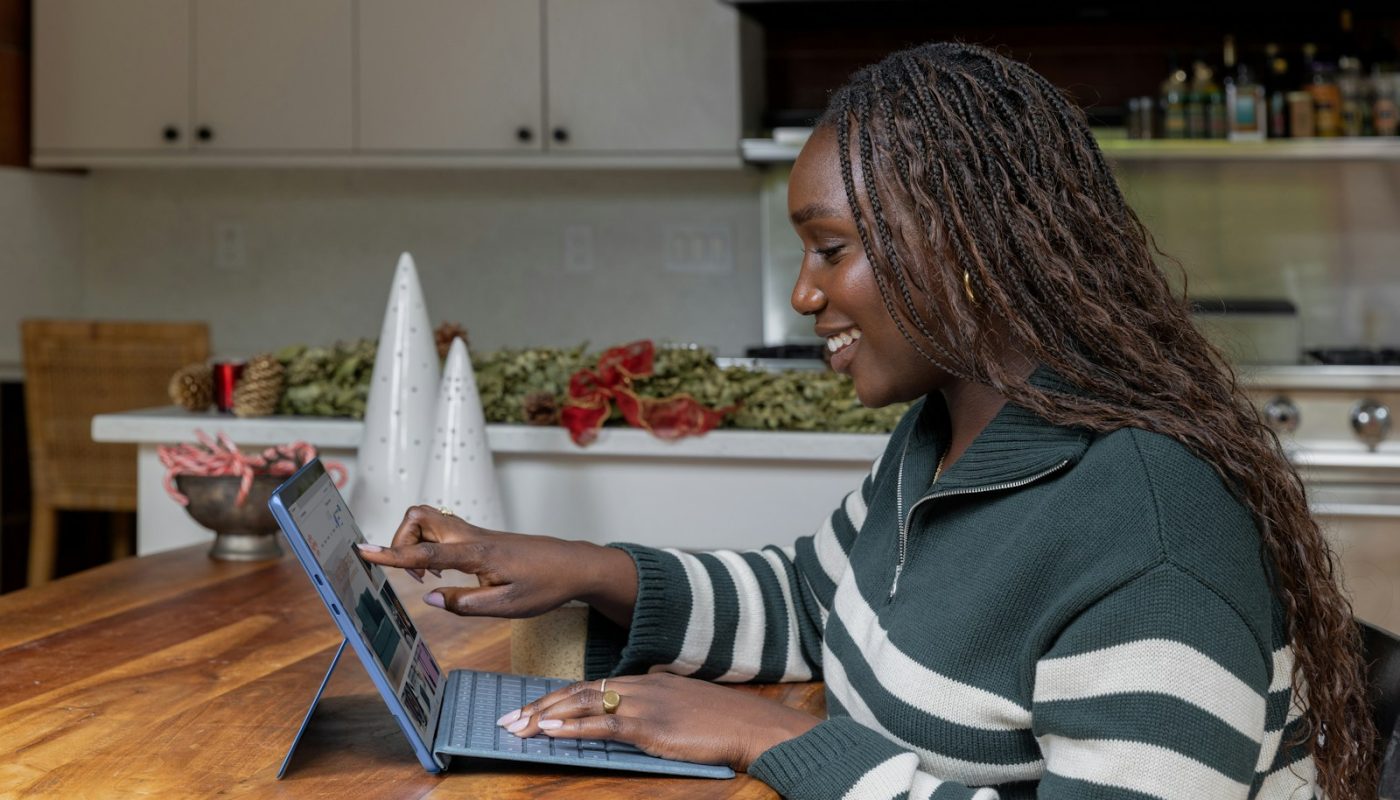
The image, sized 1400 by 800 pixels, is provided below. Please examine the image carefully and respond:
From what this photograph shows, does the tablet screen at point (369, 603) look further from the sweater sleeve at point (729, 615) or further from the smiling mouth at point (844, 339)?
the smiling mouth at point (844, 339)

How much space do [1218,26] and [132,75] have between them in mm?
2848

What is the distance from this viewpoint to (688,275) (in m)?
4.02

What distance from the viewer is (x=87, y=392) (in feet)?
11.4

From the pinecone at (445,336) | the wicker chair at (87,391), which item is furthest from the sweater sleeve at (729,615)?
the wicker chair at (87,391)

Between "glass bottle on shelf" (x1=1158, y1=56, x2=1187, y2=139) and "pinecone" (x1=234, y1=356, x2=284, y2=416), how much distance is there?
2.24m

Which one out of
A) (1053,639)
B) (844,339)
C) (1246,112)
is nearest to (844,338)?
(844,339)

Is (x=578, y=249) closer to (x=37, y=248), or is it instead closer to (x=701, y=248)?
(x=701, y=248)

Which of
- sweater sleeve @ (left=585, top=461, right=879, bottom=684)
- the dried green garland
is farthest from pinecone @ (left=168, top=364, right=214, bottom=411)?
sweater sleeve @ (left=585, top=461, right=879, bottom=684)

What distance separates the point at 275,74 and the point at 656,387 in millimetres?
2107

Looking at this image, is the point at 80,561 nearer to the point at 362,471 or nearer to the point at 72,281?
the point at 72,281

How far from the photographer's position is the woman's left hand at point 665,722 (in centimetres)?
99

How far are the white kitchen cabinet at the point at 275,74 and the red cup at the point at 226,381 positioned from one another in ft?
5.15

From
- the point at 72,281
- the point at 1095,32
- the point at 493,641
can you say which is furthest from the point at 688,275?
the point at 493,641

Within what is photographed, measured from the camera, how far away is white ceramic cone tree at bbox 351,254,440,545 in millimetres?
1896
